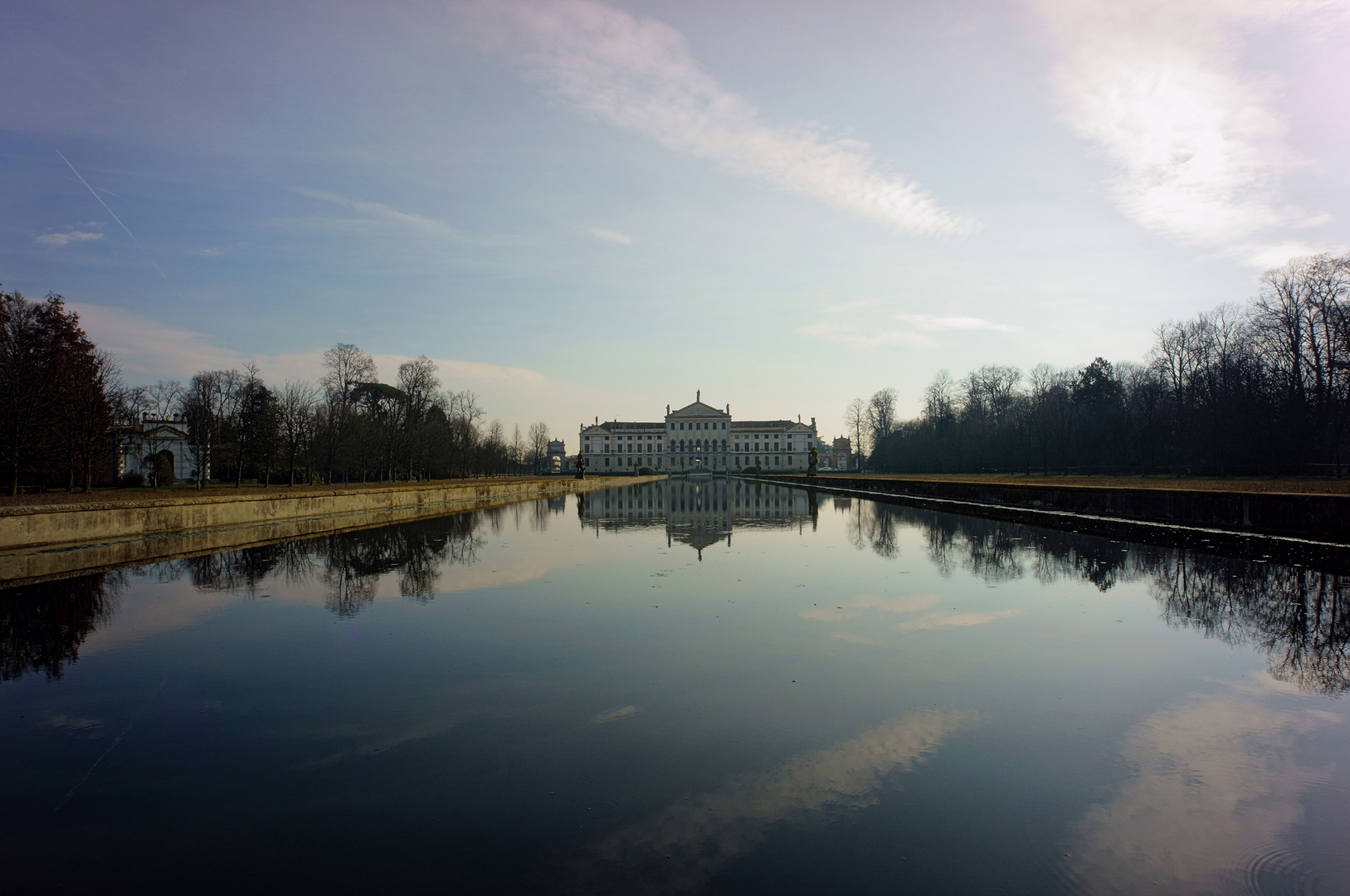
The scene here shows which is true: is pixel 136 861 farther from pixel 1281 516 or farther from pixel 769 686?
pixel 1281 516

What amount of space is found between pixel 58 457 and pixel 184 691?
3089 centimetres

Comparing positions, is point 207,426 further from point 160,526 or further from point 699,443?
point 699,443

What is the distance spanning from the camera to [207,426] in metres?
42.2

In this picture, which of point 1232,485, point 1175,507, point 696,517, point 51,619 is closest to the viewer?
point 51,619

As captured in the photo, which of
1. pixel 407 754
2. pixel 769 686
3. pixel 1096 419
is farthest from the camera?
pixel 1096 419

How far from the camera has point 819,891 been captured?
97.0 inches

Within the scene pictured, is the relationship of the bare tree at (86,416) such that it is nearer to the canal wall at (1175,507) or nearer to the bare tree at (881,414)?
the canal wall at (1175,507)

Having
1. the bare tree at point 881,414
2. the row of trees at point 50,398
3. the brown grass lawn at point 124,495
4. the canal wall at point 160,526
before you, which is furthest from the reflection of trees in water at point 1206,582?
the bare tree at point 881,414

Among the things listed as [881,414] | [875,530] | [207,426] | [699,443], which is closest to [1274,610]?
[875,530]

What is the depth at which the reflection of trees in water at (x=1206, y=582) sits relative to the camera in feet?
18.4

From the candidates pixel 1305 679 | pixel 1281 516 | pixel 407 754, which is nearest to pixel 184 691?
pixel 407 754

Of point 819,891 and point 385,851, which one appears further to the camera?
point 385,851

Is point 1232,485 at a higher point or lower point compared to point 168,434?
lower

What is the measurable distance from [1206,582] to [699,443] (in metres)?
125
